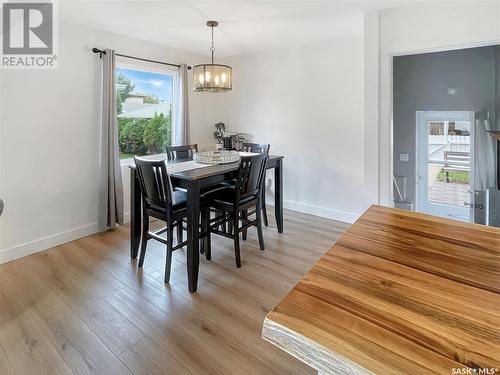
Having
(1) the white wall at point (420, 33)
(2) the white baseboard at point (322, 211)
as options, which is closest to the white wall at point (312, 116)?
(2) the white baseboard at point (322, 211)

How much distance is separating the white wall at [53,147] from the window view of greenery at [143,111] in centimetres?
37

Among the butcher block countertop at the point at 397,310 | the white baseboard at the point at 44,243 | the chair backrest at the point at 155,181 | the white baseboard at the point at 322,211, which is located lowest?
the white baseboard at the point at 44,243

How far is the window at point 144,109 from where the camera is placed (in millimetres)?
3930

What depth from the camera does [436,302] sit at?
0.69 meters

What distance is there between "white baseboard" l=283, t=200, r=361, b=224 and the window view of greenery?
219cm

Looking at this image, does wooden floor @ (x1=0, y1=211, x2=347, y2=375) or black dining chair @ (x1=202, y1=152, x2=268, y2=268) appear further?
black dining chair @ (x1=202, y1=152, x2=268, y2=268)

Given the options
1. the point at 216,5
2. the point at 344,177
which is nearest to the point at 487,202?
the point at 344,177

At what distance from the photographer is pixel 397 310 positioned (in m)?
0.67

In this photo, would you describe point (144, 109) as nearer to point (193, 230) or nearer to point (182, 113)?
point (182, 113)

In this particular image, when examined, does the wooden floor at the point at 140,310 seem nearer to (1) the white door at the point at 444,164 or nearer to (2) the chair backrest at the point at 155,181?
(2) the chair backrest at the point at 155,181

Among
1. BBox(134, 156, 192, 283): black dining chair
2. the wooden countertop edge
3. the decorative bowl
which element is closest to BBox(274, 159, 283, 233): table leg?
the decorative bowl

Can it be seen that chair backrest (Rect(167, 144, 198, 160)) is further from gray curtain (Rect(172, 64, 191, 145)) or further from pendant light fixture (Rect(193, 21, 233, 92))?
pendant light fixture (Rect(193, 21, 233, 92))

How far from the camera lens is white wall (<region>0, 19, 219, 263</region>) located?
2.93 m

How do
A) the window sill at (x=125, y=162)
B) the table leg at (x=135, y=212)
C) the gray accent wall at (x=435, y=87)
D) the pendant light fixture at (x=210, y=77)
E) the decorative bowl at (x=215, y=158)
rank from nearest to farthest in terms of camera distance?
the table leg at (x=135, y=212) < the pendant light fixture at (x=210, y=77) < the decorative bowl at (x=215, y=158) < the window sill at (x=125, y=162) < the gray accent wall at (x=435, y=87)
